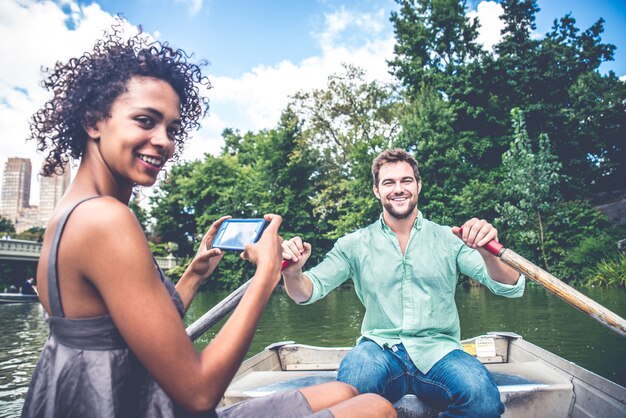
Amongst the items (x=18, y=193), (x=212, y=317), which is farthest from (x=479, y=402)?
(x=18, y=193)

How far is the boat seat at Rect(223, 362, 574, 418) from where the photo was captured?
207 cm

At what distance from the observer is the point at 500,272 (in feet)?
7.24

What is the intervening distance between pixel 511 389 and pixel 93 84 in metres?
2.47

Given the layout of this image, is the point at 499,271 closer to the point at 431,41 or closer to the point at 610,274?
the point at 610,274

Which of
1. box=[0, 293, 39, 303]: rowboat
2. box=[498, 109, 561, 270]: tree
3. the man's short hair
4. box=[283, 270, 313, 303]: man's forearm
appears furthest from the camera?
box=[0, 293, 39, 303]: rowboat

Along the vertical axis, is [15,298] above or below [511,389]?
below

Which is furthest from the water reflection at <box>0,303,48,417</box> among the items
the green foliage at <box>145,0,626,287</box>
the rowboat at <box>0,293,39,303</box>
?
the green foliage at <box>145,0,626,287</box>

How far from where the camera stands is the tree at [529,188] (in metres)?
14.6

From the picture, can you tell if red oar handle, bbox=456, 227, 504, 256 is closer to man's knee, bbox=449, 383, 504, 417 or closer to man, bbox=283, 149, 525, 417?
man, bbox=283, 149, 525, 417

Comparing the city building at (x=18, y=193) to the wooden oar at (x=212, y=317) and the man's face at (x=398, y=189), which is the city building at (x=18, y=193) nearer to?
the wooden oar at (x=212, y=317)

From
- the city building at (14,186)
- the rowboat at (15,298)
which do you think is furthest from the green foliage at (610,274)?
the city building at (14,186)

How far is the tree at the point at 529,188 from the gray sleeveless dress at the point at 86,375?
1609 centimetres

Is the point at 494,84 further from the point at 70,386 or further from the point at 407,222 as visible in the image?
the point at 70,386

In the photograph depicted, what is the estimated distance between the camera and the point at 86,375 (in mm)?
849
